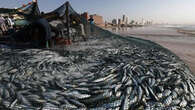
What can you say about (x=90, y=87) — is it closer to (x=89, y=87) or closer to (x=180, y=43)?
(x=89, y=87)

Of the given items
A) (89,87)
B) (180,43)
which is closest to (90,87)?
(89,87)

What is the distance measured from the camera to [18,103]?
2.40 metres

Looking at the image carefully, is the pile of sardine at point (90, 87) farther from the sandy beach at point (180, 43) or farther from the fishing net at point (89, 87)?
the sandy beach at point (180, 43)

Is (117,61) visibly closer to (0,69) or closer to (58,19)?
(0,69)

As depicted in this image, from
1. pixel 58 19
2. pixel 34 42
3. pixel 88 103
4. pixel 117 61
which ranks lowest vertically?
pixel 88 103

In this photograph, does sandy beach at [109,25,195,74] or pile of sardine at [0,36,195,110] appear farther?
sandy beach at [109,25,195,74]

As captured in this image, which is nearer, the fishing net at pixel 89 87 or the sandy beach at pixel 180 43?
the fishing net at pixel 89 87

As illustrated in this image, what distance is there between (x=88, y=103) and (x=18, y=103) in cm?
156

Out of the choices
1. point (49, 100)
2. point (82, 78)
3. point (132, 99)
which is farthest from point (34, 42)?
point (132, 99)

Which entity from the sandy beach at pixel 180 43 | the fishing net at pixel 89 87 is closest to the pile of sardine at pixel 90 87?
the fishing net at pixel 89 87

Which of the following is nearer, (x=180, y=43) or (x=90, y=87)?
(x=90, y=87)

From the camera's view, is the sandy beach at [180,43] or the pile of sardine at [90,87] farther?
the sandy beach at [180,43]

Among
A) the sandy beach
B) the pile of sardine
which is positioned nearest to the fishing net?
the pile of sardine

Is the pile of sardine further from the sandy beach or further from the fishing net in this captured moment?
the sandy beach
